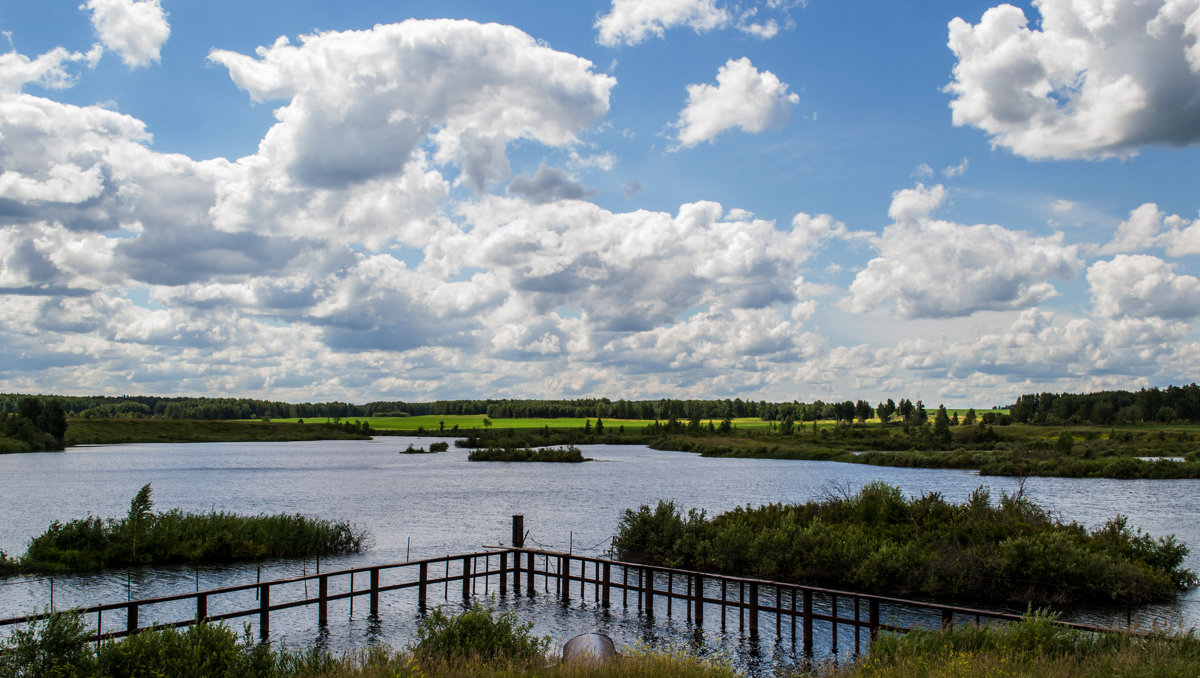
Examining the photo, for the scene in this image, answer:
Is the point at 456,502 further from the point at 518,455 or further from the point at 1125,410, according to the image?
the point at 1125,410

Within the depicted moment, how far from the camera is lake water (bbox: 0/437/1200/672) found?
26159mm

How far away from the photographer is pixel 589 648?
55.0 feet

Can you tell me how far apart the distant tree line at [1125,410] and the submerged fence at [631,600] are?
6189 inches

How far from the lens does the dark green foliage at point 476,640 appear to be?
1716cm

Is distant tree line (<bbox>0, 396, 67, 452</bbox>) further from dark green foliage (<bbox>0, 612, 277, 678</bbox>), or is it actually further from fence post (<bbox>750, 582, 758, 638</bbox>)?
fence post (<bbox>750, 582, 758, 638</bbox>)

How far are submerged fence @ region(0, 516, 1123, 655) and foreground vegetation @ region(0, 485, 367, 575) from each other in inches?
209

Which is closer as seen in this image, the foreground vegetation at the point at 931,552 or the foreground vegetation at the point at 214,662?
the foreground vegetation at the point at 214,662

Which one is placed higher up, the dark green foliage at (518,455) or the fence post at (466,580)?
the fence post at (466,580)

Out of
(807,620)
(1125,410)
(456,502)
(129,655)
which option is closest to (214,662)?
(129,655)

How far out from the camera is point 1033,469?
272 ft

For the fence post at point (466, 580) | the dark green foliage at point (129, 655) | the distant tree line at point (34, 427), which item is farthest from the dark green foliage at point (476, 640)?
the distant tree line at point (34, 427)

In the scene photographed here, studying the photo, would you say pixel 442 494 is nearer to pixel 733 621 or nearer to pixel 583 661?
pixel 733 621

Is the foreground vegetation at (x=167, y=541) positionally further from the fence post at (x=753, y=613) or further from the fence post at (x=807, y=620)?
the fence post at (x=807, y=620)

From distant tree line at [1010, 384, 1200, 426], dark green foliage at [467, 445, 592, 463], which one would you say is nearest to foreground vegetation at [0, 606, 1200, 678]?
dark green foliage at [467, 445, 592, 463]
